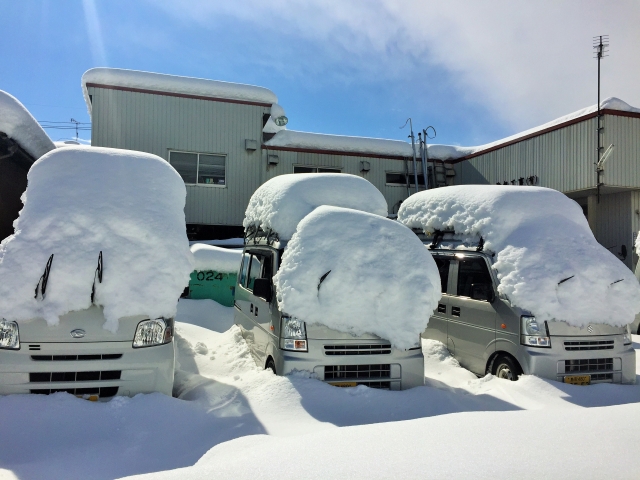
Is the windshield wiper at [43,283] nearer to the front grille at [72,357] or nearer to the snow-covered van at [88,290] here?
Answer: the snow-covered van at [88,290]

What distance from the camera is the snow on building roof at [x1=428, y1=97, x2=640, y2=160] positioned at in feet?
41.5

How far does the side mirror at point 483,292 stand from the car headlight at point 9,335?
17.6 feet

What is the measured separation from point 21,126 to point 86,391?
5.48 metres

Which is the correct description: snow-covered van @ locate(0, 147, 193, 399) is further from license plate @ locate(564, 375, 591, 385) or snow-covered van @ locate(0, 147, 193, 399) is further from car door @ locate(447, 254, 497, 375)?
license plate @ locate(564, 375, 591, 385)

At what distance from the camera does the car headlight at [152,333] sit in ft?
13.5

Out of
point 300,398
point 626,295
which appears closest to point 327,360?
point 300,398

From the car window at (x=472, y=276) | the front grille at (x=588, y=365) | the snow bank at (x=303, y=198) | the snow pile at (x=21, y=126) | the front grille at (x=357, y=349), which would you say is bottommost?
the front grille at (x=588, y=365)

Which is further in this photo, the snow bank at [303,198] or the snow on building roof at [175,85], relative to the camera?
the snow on building roof at [175,85]

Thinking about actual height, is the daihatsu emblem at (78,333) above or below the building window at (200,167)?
below

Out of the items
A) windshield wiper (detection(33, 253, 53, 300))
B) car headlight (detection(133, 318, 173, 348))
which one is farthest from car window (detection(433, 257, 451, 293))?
windshield wiper (detection(33, 253, 53, 300))

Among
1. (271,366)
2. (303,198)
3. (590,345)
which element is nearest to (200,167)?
(303,198)

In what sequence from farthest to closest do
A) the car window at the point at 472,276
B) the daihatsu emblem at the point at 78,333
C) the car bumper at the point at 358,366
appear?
the car window at the point at 472,276, the car bumper at the point at 358,366, the daihatsu emblem at the point at 78,333

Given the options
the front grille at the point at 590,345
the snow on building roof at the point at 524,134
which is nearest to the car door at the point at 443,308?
the front grille at the point at 590,345

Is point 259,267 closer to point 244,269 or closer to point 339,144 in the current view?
point 244,269
